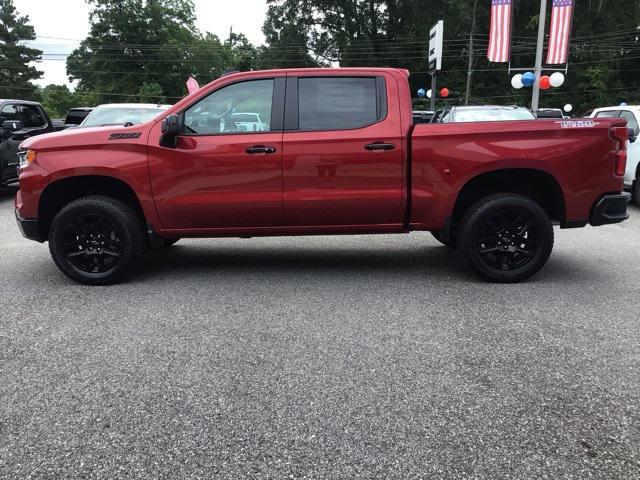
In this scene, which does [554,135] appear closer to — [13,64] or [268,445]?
[268,445]

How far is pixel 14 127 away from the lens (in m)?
10.5

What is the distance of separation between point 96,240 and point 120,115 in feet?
18.8

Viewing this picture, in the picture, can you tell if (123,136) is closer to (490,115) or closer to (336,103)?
(336,103)

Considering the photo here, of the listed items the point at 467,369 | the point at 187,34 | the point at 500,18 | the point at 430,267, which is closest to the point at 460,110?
the point at 430,267

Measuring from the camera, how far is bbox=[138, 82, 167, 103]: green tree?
6059 centimetres

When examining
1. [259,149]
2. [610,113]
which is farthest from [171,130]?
[610,113]

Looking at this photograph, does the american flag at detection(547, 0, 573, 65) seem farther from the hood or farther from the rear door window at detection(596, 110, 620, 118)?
the hood

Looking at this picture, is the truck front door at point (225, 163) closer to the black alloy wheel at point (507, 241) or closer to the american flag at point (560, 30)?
the black alloy wheel at point (507, 241)

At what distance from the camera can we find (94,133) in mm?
5102

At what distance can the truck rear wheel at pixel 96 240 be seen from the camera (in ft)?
16.7

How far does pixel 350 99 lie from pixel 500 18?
18057mm

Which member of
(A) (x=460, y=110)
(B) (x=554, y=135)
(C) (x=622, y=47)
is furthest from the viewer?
(C) (x=622, y=47)

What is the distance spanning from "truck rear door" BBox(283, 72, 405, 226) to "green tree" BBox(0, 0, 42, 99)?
262 feet

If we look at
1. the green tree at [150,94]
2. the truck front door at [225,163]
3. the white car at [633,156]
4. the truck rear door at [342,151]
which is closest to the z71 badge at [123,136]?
the truck front door at [225,163]
